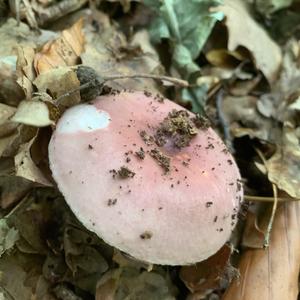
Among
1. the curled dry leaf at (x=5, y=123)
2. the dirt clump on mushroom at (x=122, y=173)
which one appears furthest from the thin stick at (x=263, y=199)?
the curled dry leaf at (x=5, y=123)

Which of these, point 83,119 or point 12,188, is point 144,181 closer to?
point 83,119

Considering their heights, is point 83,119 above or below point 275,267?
above

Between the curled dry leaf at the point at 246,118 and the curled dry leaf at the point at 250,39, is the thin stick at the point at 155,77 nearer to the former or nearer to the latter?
the curled dry leaf at the point at 246,118

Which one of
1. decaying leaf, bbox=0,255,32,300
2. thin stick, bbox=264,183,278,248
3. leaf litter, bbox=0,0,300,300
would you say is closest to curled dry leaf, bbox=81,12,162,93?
leaf litter, bbox=0,0,300,300

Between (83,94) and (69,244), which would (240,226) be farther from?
(83,94)

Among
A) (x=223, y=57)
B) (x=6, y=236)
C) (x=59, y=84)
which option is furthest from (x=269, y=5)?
(x=6, y=236)

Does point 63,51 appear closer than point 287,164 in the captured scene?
Yes

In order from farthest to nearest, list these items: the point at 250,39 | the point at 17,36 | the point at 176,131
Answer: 1. the point at 250,39
2. the point at 17,36
3. the point at 176,131
